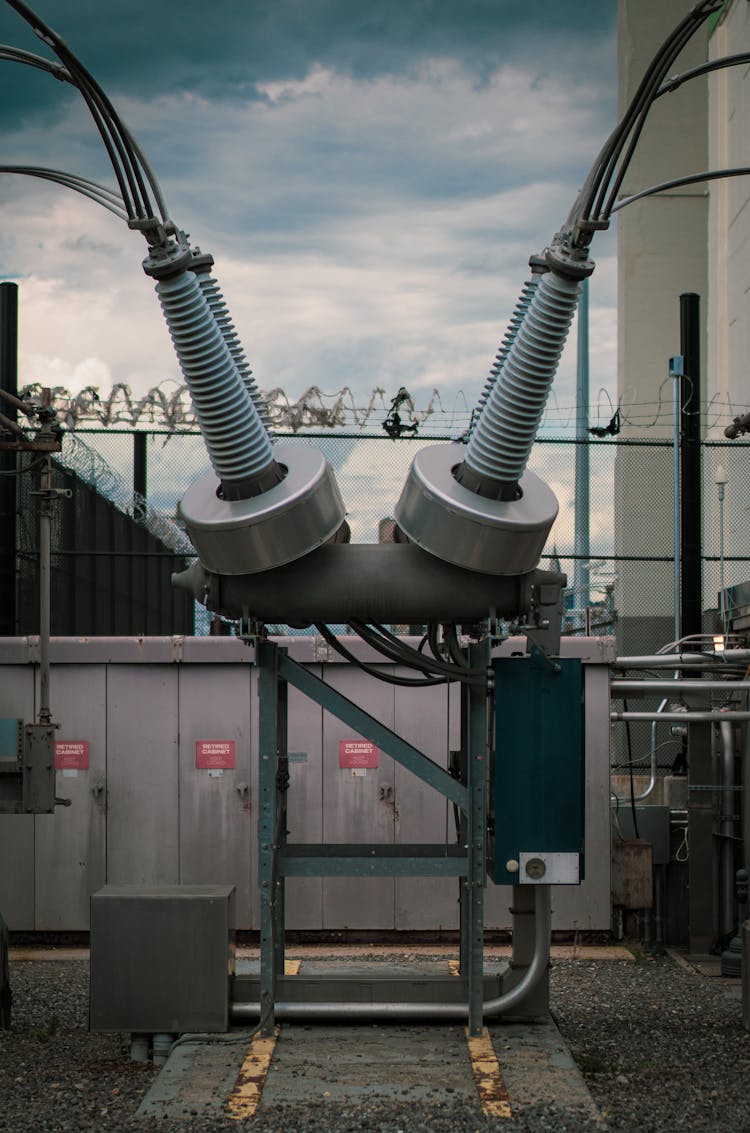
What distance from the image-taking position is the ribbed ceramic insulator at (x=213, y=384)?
18.7 ft

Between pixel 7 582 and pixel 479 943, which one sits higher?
pixel 7 582

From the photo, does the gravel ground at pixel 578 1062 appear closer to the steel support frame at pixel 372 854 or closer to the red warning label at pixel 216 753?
the steel support frame at pixel 372 854

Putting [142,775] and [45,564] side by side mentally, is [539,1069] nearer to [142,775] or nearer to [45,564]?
[45,564]

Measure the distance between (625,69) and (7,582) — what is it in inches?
635

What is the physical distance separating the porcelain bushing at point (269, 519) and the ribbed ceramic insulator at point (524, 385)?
0.73 meters

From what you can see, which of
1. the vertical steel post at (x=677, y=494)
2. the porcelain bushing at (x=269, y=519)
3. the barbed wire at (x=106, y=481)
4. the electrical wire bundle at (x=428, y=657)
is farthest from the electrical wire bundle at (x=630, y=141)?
the barbed wire at (x=106, y=481)

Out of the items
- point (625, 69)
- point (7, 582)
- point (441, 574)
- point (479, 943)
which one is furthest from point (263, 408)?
point (625, 69)

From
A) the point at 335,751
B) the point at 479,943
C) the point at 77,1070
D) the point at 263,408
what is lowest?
the point at 77,1070

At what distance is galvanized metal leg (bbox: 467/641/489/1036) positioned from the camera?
666 centimetres

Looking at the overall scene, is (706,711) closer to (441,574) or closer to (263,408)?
(441,574)

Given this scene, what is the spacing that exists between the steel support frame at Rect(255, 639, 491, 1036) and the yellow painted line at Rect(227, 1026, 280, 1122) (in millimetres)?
134

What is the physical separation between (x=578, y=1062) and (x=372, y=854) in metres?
1.55

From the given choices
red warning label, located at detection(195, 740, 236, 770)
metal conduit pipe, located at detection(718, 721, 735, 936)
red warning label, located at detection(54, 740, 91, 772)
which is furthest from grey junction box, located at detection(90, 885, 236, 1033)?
metal conduit pipe, located at detection(718, 721, 735, 936)

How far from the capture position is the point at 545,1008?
696 centimetres
